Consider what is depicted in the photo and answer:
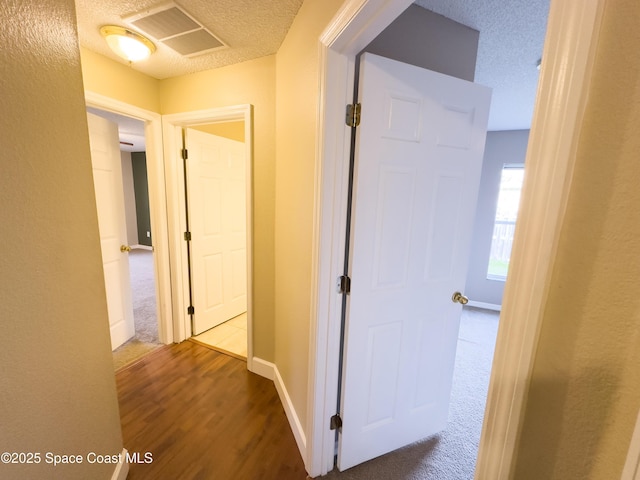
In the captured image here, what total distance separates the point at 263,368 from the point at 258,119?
191 cm

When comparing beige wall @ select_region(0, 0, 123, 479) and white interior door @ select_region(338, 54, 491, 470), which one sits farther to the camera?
white interior door @ select_region(338, 54, 491, 470)

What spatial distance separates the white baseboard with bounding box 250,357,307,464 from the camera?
1462 mm

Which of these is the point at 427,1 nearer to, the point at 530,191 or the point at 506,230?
the point at 530,191

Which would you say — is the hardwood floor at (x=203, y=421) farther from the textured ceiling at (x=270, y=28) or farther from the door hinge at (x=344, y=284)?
the textured ceiling at (x=270, y=28)

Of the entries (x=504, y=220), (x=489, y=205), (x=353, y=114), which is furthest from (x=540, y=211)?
(x=504, y=220)

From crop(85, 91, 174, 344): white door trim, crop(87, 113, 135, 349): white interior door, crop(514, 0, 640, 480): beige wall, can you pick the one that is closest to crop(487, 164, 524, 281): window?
crop(514, 0, 640, 480): beige wall

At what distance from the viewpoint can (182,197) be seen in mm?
2311

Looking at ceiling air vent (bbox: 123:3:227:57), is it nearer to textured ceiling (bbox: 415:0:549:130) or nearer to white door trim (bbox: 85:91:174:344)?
white door trim (bbox: 85:91:174:344)

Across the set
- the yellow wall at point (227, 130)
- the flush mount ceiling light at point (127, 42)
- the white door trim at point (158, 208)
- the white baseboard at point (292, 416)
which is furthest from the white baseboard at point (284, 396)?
the flush mount ceiling light at point (127, 42)

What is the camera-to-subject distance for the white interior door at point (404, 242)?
3.81ft

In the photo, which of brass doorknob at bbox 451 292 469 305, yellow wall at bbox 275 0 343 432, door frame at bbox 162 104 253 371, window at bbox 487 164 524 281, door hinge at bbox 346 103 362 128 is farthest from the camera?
window at bbox 487 164 524 281

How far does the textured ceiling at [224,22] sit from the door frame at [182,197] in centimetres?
33

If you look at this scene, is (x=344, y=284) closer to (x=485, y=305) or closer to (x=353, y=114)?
(x=353, y=114)

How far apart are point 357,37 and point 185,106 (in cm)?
173
